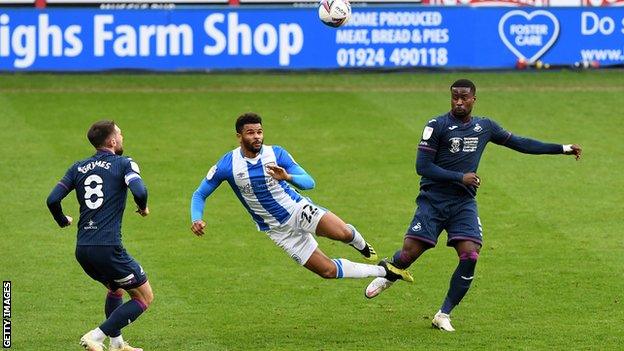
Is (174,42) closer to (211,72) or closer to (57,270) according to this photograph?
(211,72)

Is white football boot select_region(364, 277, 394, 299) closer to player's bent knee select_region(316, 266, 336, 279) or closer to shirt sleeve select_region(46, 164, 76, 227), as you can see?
player's bent knee select_region(316, 266, 336, 279)

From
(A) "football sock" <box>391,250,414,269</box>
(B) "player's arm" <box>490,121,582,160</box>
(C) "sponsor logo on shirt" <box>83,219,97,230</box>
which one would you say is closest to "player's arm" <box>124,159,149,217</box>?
(C) "sponsor logo on shirt" <box>83,219,97,230</box>

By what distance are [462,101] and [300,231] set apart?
2.07 m

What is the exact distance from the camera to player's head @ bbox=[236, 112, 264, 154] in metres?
12.9

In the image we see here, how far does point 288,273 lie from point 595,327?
414 centimetres

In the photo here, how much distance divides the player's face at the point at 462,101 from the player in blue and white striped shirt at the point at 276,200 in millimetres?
1632

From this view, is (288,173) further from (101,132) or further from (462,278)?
(462,278)

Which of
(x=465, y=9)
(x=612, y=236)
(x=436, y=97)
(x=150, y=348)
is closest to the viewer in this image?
(x=150, y=348)

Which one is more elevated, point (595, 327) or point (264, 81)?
point (264, 81)

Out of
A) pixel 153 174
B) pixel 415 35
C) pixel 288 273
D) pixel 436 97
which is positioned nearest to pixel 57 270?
pixel 288 273

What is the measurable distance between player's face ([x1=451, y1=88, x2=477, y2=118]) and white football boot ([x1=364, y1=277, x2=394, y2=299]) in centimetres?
197

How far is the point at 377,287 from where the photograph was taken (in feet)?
46.1

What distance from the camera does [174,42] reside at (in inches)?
1122

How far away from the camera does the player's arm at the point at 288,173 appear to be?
496 inches
